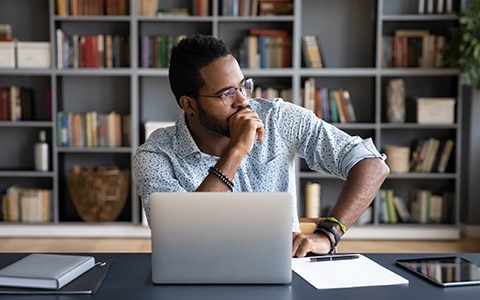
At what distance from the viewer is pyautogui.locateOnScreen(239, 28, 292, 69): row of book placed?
494cm

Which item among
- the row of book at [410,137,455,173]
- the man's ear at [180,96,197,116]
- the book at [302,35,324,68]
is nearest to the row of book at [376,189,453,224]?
the row of book at [410,137,455,173]

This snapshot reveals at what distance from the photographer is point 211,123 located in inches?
85.0

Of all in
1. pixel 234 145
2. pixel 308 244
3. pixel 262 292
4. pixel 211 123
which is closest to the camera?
pixel 262 292

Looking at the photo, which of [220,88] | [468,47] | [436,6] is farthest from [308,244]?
[436,6]

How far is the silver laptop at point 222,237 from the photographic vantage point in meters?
1.48

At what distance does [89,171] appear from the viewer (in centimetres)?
488

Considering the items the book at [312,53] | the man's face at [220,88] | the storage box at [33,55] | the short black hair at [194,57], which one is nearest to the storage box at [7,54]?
the storage box at [33,55]

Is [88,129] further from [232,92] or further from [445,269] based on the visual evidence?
[445,269]

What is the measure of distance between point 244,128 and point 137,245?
282 centimetres

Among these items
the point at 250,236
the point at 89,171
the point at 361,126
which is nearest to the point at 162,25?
the point at 89,171

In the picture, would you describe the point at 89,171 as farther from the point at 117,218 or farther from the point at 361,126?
the point at 361,126

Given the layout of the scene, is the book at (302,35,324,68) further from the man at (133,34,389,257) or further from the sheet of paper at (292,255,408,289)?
the sheet of paper at (292,255,408,289)

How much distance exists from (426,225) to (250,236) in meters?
3.73

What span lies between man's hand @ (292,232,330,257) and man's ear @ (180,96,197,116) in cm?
59
